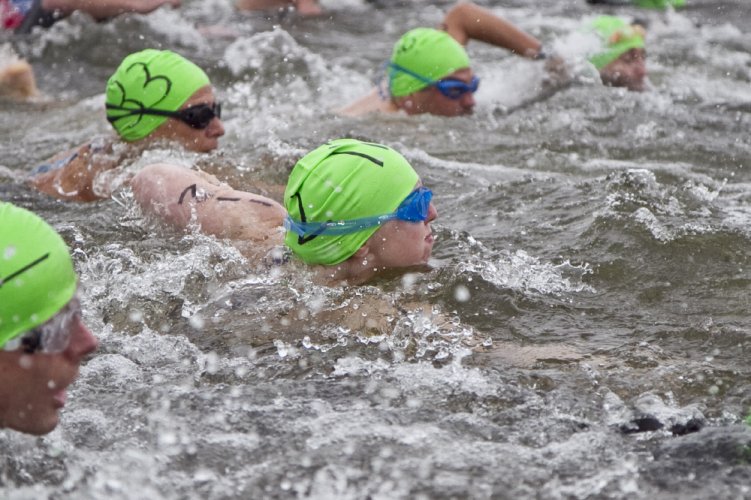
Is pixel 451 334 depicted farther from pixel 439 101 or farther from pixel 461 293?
pixel 439 101

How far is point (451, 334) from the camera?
193 inches

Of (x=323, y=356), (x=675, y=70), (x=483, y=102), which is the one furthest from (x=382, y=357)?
(x=675, y=70)

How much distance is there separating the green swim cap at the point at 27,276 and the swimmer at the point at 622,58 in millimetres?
7079

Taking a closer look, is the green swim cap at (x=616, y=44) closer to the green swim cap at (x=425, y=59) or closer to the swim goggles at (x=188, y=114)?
the green swim cap at (x=425, y=59)

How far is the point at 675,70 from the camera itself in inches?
434

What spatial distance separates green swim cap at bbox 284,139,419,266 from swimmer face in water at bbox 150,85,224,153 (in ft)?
6.86

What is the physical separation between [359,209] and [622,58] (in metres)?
5.67

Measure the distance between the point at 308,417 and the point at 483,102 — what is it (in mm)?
5672

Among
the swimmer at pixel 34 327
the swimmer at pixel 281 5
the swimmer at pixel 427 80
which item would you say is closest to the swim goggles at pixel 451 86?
the swimmer at pixel 427 80

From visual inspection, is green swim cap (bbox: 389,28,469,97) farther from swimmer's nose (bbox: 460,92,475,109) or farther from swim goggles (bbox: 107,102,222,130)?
swim goggles (bbox: 107,102,222,130)

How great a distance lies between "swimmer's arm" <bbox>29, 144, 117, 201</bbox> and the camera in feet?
22.1

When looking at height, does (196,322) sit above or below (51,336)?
below

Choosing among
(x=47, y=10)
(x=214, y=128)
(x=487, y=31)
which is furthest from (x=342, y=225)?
(x=47, y=10)

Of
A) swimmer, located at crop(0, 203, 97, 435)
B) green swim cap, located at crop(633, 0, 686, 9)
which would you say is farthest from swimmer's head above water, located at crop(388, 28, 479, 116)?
green swim cap, located at crop(633, 0, 686, 9)
